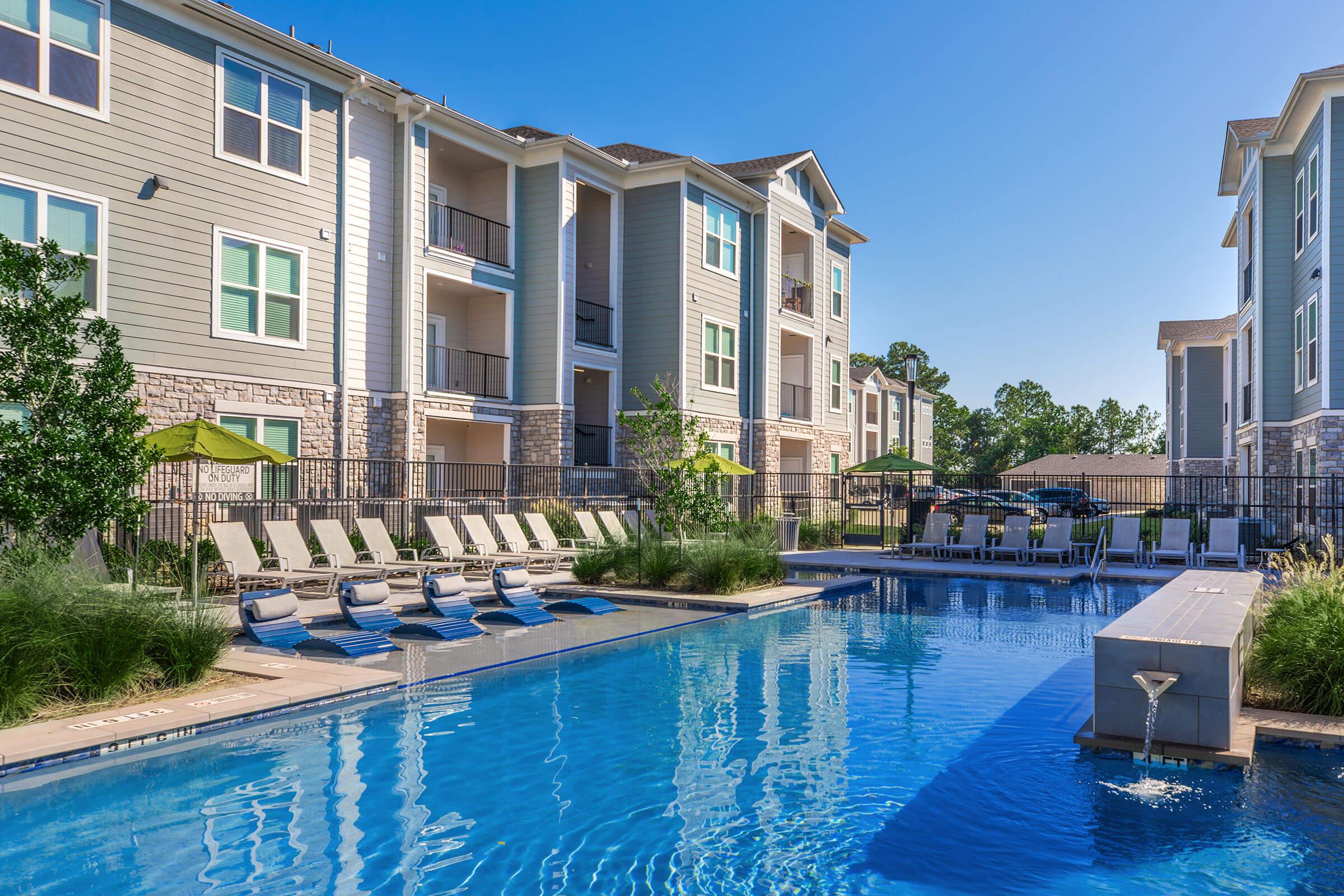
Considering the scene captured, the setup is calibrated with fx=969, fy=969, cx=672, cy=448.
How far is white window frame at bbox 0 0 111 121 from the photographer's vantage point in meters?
13.1

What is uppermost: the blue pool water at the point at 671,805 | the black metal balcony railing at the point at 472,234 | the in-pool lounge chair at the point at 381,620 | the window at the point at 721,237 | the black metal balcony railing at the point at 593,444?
the window at the point at 721,237

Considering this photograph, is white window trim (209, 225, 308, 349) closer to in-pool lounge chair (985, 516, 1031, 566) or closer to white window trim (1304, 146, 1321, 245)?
in-pool lounge chair (985, 516, 1031, 566)

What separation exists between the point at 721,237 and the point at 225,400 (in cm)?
1354

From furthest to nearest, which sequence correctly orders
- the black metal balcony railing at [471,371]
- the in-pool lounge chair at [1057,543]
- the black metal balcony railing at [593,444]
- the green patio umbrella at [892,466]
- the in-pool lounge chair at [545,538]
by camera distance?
the black metal balcony railing at [593,444] → the green patio umbrella at [892,466] → the black metal balcony railing at [471,371] → the in-pool lounge chair at [1057,543] → the in-pool lounge chair at [545,538]

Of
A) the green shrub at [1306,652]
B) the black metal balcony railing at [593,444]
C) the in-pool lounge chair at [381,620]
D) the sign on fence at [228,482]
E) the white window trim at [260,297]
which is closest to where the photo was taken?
the green shrub at [1306,652]

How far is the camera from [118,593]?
736 centimetres

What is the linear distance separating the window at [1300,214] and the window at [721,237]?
41.7ft

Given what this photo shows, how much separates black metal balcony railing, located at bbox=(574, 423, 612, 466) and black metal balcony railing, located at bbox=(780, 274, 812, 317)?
7.99 m

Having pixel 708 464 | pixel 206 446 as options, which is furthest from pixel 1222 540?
pixel 206 446

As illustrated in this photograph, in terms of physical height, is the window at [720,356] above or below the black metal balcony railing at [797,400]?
above

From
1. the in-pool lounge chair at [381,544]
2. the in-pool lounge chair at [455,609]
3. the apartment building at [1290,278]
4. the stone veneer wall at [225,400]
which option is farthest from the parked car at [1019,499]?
the in-pool lounge chair at [455,609]

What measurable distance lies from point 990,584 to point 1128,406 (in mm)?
84803

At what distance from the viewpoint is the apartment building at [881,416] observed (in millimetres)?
51375

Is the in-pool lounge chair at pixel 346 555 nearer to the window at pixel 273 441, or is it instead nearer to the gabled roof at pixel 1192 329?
the window at pixel 273 441
